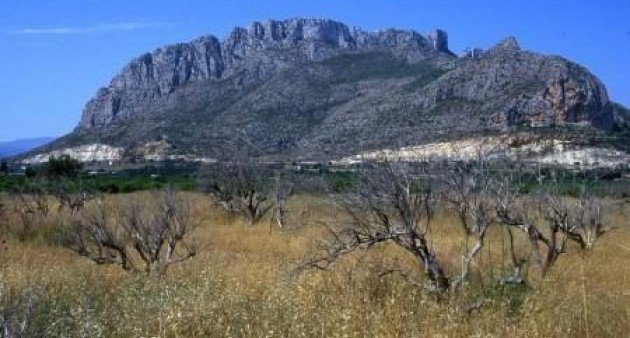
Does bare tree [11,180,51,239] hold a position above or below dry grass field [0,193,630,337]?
below

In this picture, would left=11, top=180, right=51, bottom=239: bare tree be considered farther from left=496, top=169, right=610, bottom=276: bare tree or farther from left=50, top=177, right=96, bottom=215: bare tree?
left=496, top=169, right=610, bottom=276: bare tree

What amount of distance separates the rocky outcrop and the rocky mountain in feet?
1.12

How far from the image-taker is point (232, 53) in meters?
128

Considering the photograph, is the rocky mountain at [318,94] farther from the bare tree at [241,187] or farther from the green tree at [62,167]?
the green tree at [62,167]

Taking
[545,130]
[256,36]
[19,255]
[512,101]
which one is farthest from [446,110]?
[256,36]

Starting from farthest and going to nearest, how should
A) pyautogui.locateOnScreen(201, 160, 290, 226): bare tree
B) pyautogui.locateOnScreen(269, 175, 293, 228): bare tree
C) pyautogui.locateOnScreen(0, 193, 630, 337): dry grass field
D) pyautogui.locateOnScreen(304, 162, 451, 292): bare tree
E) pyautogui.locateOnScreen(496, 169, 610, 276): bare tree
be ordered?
pyautogui.locateOnScreen(201, 160, 290, 226): bare tree < pyautogui.locateOnScreen(269, 175, 293, 228): bare tree < pyautogui.locateOnScreen(496, 169, 610, 276): bare tree < pyautogui.locateOnScreen(304, 162, 451, 292): bare tree < pyautogui.locateOnScreen(0, 193, 630, 337): dry grass field

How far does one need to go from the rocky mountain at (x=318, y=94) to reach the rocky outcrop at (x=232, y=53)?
34 centimetres

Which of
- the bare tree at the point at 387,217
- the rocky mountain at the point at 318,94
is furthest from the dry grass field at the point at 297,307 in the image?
the rocky mountain at the point at 318,94

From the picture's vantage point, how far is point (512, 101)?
204 ft

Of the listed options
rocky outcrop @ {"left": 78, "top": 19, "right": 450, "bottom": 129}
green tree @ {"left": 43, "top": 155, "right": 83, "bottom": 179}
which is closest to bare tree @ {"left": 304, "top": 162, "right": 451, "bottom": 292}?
green tree @ {"left": 43, "top": 155, "right": 83, "bottom": 179}

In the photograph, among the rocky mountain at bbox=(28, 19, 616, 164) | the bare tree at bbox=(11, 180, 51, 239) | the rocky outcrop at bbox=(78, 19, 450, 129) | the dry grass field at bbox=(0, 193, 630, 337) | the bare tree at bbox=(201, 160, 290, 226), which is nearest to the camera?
the dry grass field at bbox=(0, 193, 630, 337)

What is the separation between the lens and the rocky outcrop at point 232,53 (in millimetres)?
115250

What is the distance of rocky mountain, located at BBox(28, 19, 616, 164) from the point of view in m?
61.3

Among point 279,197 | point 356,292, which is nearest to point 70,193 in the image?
point 279,197
